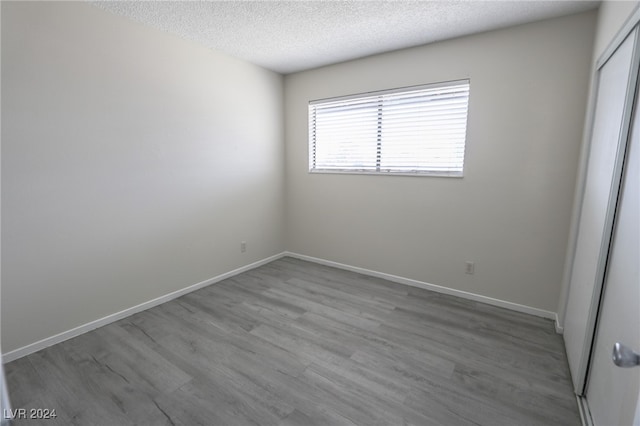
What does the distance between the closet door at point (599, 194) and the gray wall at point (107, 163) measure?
324 cm

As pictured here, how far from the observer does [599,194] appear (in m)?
1.81

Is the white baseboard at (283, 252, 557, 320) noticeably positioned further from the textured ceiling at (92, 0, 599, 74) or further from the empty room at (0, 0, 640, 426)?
the textured ceiling at (92, 0, 599, 74)

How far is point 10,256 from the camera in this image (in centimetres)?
206

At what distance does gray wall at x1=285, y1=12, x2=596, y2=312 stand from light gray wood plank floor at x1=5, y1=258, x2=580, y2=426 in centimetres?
45

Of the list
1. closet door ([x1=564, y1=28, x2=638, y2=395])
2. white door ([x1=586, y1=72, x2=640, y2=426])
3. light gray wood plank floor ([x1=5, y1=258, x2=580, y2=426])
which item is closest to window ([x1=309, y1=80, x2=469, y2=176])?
closet door ([x1=564, y1=28, x2=638, y2=395])

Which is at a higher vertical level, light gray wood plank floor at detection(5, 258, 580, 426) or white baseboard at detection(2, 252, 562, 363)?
white baseboard at detection(2, 252, 562, 363)

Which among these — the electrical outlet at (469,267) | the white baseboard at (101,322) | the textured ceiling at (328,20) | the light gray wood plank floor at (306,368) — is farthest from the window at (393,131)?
the white baseboard at (101,322)

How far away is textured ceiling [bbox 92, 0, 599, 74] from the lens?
2295mm

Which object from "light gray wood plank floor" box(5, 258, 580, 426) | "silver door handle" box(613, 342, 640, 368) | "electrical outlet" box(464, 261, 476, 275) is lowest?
"light gray wood plank floor" box(5, 258, 580, 426)

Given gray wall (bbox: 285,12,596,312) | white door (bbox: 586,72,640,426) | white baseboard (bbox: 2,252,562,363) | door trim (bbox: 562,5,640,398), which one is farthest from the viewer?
gray wall (bbox: 285,12,596,312)

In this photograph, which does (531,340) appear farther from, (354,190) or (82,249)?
(82,249)

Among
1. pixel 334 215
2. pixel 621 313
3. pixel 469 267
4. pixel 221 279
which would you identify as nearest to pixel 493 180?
pixel 469 267

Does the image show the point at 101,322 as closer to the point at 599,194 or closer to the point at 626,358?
the point at 626,358

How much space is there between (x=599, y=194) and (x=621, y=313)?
2.70ft
